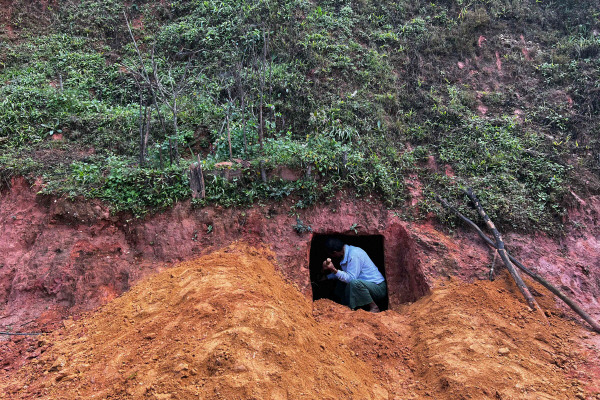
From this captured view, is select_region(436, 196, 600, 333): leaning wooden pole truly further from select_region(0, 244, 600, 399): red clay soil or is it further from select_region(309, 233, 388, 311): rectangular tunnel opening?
select_region(309, 233, 388, 311): rectangular tunnel opening

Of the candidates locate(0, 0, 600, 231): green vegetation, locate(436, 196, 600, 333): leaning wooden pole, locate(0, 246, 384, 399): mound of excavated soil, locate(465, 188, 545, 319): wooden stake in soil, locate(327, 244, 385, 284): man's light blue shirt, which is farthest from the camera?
locate(0, 0, 600, 231): green vegetation

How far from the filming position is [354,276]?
584 cm

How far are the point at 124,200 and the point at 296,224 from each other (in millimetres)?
2434

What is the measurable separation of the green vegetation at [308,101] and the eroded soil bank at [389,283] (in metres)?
0.34

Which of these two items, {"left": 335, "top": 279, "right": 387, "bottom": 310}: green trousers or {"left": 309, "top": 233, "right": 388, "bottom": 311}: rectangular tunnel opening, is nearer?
{"left": 335, "top": 279, "right": 387, "bottom": 310}: green trousers

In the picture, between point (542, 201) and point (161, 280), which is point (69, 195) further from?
point (542, 201)

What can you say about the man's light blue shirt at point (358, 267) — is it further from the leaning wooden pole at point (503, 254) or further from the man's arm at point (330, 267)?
the leaning wooden pole at point (503, 254)

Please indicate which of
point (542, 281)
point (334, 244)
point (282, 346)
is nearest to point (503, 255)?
point (542, 281)

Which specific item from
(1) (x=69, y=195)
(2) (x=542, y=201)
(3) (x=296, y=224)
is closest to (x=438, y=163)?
(2) (x=542, y=201)

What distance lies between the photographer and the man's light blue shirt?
232 inches

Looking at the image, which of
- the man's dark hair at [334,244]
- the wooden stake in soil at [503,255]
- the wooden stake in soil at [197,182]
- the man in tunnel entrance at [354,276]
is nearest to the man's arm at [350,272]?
the man in tunnel entrance at [354,276]

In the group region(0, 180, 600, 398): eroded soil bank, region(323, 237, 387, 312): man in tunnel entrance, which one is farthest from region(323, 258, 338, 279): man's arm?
region(0, 180, 600, 398): eroded soil bank

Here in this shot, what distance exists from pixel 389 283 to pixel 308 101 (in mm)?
3722

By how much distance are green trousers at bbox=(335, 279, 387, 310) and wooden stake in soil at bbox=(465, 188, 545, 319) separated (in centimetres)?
174
